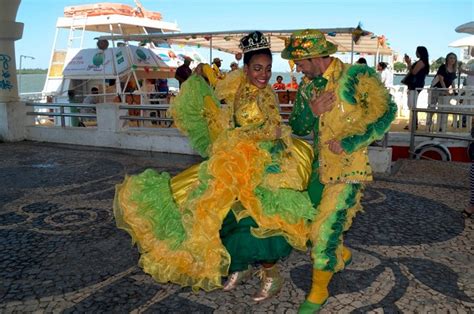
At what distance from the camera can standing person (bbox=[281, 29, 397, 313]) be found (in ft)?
9.62

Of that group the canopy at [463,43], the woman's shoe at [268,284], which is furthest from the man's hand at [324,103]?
the canopy at [463,43]

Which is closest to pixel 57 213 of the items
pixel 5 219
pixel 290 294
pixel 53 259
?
pixel 5 219

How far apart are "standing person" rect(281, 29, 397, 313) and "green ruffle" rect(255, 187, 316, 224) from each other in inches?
5.1

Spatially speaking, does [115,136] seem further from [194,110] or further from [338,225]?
[338,225]

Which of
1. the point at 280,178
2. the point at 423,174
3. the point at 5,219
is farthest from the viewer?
the point at 423,174

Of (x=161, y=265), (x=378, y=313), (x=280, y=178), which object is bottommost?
(x=378, y=313)

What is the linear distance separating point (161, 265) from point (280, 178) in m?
1.00

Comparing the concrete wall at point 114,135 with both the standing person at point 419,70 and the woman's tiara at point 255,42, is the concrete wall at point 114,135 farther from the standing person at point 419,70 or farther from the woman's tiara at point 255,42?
the woman's tiara at point 255,42

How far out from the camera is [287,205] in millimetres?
2965

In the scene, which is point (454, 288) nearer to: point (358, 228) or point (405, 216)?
point (358, 228)

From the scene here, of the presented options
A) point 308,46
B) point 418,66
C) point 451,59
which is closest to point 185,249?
point 308,46

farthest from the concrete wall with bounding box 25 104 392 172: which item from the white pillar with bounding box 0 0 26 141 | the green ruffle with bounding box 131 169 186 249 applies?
the green ruffle with bounding box 131 169 186 249

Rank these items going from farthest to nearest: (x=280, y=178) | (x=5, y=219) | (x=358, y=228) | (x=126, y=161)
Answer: (x=126, y=161) → (x=5, y=219) → (x=358, y=228) → (x=280, y=178)

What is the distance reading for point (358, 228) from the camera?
A: 4.99 m
